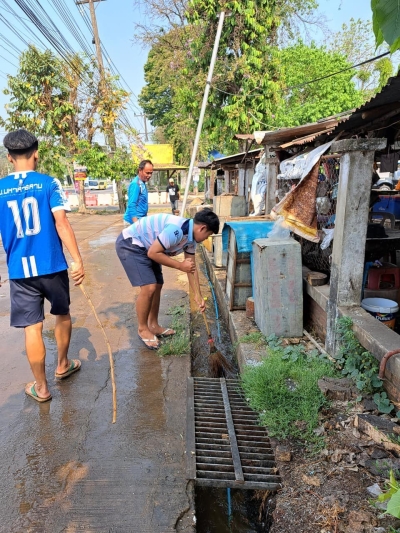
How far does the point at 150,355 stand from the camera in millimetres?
4141

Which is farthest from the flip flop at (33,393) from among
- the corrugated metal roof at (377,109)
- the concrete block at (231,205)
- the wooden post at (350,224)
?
the concrete block at (231,205)

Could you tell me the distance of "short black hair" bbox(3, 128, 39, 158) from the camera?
113 inches

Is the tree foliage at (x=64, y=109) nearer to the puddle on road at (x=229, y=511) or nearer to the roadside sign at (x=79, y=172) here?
the roadside sign at (x=79, y=172)

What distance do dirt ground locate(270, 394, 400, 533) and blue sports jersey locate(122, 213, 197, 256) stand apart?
196cm

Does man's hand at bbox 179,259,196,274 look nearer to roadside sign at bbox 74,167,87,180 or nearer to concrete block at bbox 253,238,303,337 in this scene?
concrete block at bbox 253,238,303,337

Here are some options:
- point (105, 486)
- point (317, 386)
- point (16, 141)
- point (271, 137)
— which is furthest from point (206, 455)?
point (271, 137)

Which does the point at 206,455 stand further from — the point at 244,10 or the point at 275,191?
the point at 244,10

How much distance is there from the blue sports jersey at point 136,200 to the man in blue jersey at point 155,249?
200 centimetres

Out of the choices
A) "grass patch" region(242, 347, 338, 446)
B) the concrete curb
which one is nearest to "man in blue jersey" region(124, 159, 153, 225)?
the concrete curb

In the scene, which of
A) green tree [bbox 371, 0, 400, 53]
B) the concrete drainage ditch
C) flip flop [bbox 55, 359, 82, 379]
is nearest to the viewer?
green tree [bbox 371, 0, 400, 53]

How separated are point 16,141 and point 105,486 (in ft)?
8.17

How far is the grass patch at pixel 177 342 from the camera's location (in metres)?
4.14

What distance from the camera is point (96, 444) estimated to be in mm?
2689

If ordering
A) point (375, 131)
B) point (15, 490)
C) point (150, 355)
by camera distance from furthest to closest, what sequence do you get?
point (150, 355) → point (375, 131) → point (15, 490)
